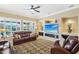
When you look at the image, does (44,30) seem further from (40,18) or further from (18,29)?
(18,29)

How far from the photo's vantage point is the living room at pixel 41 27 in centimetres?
279

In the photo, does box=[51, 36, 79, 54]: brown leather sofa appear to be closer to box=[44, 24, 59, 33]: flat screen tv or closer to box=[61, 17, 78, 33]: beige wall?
box=[61, 17, 78, 33]: beige wall

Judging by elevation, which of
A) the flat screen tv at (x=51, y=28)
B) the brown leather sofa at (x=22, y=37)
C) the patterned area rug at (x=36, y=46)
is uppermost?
the flat screen tv at (x=51, y=28)

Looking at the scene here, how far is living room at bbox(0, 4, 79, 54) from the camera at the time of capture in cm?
279

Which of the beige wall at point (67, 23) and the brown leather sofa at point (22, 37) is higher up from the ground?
the beige wall at point (67, 23)

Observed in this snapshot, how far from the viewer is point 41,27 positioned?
313 cm

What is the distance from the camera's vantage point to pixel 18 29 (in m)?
2.92

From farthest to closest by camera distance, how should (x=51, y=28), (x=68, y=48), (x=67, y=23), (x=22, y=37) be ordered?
(x=22, y=37) < (x=51, y=28) < (x=67, y=23) < (x=68, y=48)

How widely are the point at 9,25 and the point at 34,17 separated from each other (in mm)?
810

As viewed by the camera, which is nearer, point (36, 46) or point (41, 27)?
point (41, 27)

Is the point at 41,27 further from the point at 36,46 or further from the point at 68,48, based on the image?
the point at 68,48

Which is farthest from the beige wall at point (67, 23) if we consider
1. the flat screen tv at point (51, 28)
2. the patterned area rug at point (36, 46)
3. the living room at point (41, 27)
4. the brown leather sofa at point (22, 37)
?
the brown leather sofa at point (22, 37)

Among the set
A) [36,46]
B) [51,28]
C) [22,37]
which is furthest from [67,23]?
[22,37]

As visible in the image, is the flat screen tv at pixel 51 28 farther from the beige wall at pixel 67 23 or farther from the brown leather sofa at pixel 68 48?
the brown leather sofa at pixel 68 48
